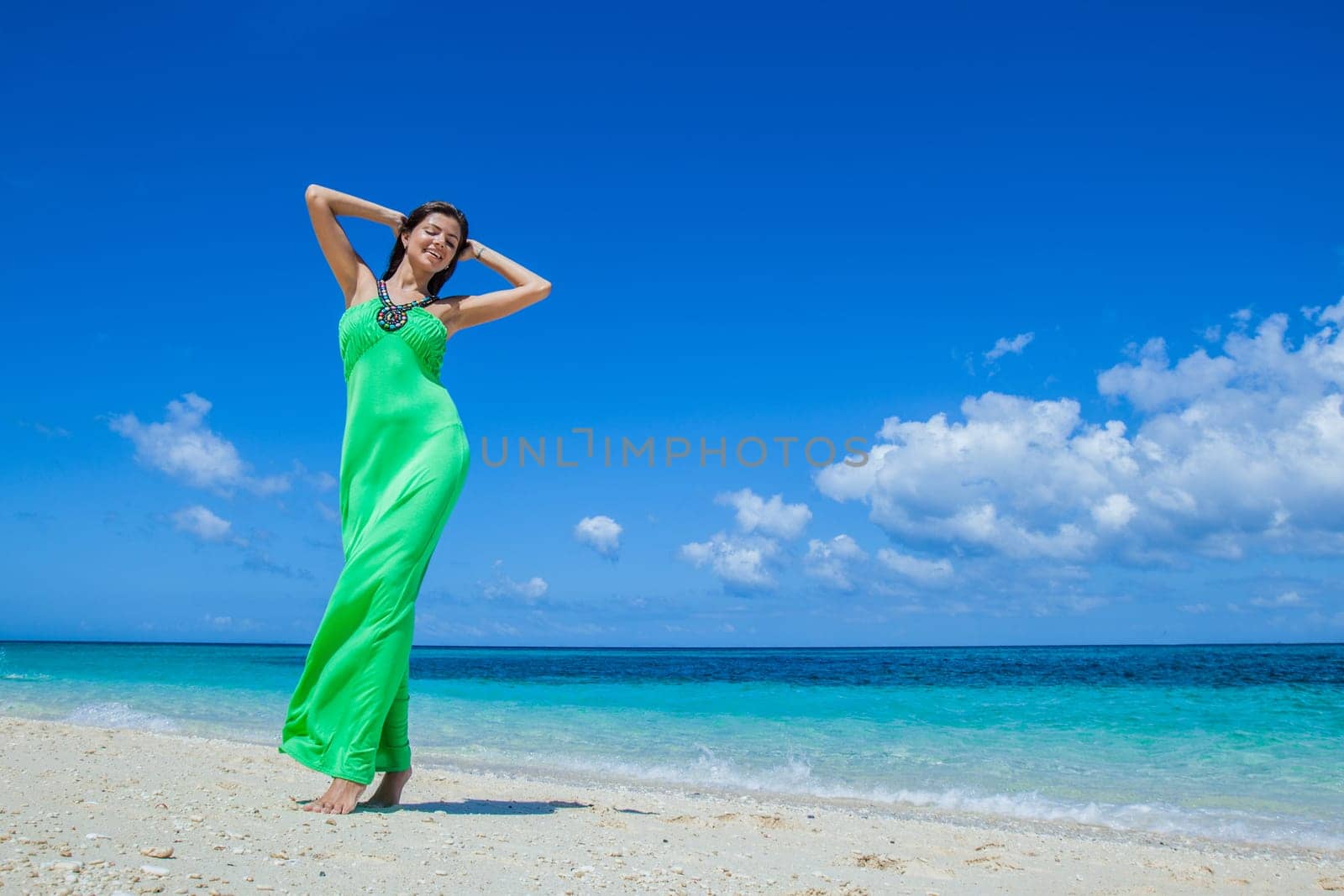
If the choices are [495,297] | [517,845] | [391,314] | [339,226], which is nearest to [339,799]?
[517,845]

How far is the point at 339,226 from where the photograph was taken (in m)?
5.27

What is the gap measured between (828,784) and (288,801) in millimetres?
5973

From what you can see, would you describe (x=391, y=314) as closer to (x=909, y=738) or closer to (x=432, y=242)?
(x=432, y=242)

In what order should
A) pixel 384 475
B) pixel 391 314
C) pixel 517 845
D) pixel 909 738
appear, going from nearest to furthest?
pixel 517 845, pixel 384 475, pixel 391 314, pixel 909 738

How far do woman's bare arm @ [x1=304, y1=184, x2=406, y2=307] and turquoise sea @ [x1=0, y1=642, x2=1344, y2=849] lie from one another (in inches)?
245

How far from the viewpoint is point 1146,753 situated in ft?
38.3

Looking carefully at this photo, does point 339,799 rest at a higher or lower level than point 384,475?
lower

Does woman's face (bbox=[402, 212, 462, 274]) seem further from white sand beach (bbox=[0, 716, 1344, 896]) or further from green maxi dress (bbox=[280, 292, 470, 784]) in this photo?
white sand beach (bbox=[0, 716, 1344, 896])

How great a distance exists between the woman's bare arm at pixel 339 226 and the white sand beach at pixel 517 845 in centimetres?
298

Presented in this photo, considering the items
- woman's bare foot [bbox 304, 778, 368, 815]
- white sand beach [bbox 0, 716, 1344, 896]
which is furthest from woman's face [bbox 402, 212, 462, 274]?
white sand beach [bbox 0, 716, 1344, 896]

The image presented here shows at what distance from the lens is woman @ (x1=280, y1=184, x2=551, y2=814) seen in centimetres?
477

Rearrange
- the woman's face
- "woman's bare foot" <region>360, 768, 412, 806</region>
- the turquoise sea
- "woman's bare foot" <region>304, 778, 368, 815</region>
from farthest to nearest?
the turquoise sea
the woman's face
"woman's bare foot" <region>360, 768, 412, 806</region>
"woman's bare foot" <region>304, 778, 368, 815</region>

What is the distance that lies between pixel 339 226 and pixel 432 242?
0.54 meters

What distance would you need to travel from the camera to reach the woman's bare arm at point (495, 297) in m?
5.38
